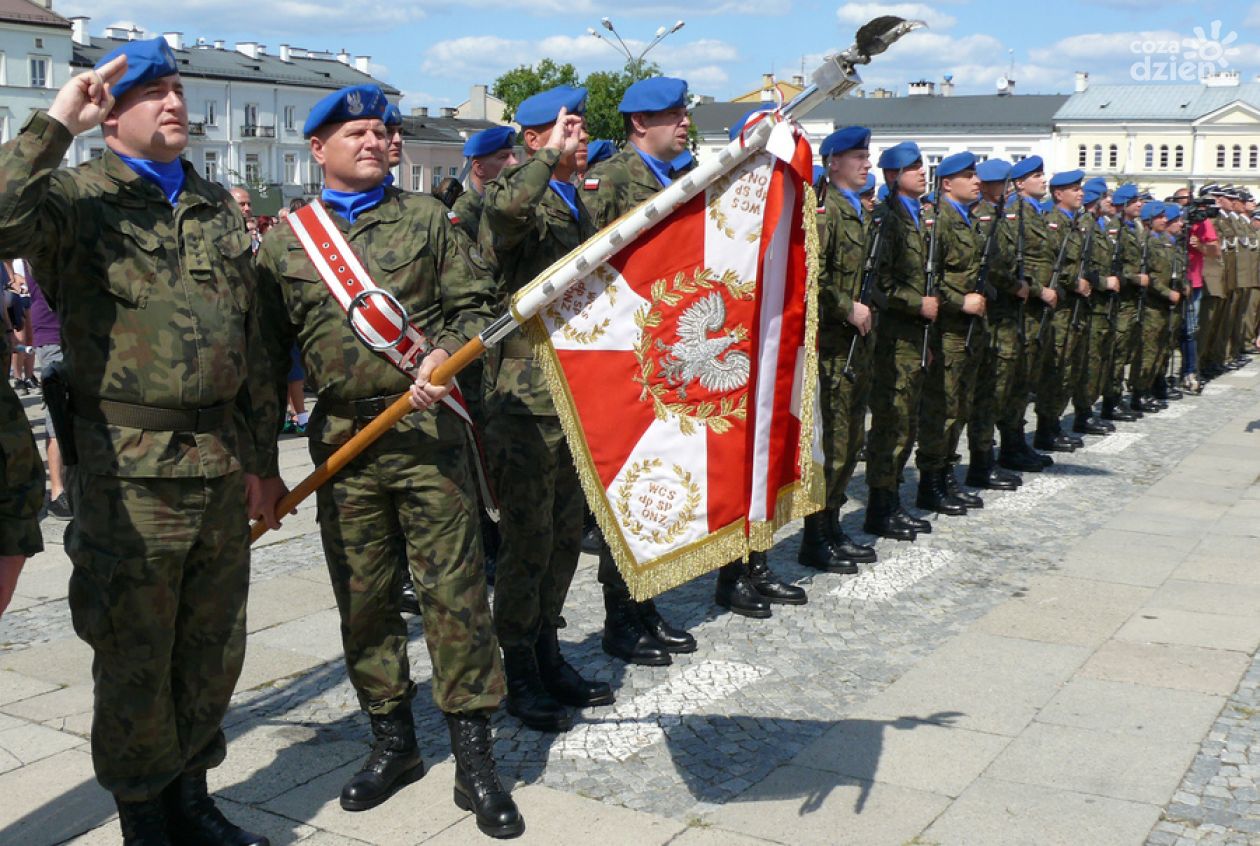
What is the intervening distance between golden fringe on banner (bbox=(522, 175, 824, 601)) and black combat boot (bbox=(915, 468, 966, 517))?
17.4ft

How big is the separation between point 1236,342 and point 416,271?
61.8 feet

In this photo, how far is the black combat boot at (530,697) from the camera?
5449 mm

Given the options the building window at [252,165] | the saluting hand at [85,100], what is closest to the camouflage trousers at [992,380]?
the saluting hand at [85,100]

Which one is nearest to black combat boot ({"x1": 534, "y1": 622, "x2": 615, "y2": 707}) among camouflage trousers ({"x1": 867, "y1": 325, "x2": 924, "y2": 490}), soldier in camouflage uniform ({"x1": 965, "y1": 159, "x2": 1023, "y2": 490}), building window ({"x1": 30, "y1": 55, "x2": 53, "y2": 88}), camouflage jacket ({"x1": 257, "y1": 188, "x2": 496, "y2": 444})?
camouflage jacket ({"x1": 257, "y1": 188, "x2": 496, "y2": 444})

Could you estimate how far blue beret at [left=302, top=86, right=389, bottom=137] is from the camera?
4.57 meters

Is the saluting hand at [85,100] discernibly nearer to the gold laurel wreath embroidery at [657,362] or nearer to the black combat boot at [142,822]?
the gold laurel wreath embroidery at [657,362]

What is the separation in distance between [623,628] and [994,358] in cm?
535

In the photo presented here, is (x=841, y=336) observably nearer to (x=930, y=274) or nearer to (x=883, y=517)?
(x=930, y=274)

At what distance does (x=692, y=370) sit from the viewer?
4551mm

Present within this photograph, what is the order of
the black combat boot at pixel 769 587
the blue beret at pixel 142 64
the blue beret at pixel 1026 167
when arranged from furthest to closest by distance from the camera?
1. the blue beret at pixel 1026 167
2. the black combat boot at pixel 769 587
3. the blue beret at pixel 142 64

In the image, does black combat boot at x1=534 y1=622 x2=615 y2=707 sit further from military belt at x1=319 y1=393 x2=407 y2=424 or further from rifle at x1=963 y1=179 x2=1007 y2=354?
rifle at x1=963 y1=179 x2=1007 y2=354

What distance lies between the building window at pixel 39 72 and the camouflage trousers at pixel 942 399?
7128cm

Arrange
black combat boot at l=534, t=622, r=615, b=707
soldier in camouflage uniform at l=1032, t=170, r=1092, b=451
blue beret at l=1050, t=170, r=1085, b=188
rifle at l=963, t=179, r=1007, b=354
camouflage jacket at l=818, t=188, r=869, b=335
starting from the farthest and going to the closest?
1. blue beret at l=1050, t=170, r=1085, b=188
2. soldier in camouflage uniform at l=1032, t=170, r=1092, b=451
3. rifle at l=963, t=179, r=1007, b=354
4. camouflage jacket at l=818, t=188, r=869, b=335
5. black combat boot at l=534, t=622, r=615, b=707

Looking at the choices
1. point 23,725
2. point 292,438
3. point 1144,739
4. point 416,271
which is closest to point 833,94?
point 416,271
